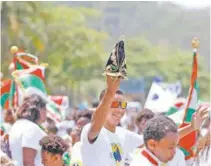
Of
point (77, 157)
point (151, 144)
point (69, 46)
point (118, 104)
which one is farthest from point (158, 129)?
point (69, 46)

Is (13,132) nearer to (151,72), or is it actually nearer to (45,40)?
(45,40)

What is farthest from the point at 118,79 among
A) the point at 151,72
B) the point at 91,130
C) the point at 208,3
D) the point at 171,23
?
the point at 171,23

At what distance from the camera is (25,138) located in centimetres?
686

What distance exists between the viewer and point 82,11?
3984cm

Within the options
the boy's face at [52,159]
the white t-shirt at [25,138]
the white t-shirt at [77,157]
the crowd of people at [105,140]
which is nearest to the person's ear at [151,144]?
the crowd of people at [105,140]

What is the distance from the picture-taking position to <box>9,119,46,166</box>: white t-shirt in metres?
6.83

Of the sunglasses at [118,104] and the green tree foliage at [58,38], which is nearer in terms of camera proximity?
the sunglasses at [118,104]

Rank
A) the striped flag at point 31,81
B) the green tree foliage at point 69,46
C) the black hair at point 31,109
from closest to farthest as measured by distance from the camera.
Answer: the black hair at point 31,109, the striped flag at point 31,81, the green tree foliage at point 69,46

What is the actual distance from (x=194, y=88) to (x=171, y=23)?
120 metres

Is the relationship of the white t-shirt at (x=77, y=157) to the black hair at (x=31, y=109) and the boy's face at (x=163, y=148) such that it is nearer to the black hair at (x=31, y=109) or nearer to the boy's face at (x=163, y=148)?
the boy's face at (x=163, y=148)

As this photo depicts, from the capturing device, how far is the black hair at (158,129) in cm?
510

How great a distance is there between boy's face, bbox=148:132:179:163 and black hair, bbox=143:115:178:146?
0.03 m

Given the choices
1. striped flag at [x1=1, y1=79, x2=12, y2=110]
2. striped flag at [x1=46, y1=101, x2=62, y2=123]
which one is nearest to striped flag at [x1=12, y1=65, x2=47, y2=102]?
striped flag at [x1=1, y1=79, x2=12, y2=110]

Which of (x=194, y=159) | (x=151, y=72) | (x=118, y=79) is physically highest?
(x=118, y=79)
